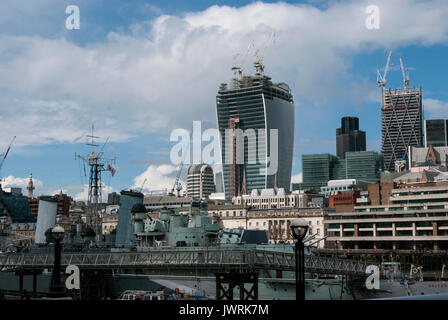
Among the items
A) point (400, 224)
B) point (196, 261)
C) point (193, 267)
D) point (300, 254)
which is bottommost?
point (193, 267)

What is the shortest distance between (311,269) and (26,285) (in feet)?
127

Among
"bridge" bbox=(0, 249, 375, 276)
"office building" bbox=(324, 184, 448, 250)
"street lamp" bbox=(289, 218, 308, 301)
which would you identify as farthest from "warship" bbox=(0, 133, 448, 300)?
"office building" bbox=(324, 184, 448, 250)

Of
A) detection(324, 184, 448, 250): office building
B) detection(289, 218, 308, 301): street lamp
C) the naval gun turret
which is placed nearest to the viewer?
detection(289, 218, 308, 301): street lamp

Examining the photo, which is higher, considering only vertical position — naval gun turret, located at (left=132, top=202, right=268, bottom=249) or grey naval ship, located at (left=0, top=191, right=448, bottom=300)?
naval gun turret, located at (left=132, top=202, right=268, bottom=249)

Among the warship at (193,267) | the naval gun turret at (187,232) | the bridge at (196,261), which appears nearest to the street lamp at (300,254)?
the warship at (193,267)

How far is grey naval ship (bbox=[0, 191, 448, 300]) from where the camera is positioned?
4822cm

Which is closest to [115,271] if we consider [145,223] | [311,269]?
[145,223]

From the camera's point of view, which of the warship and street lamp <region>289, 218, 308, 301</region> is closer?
street lamp <region>289, 218, 308, 301</region>

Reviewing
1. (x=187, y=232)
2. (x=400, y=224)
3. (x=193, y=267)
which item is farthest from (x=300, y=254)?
(x=400, y=224)

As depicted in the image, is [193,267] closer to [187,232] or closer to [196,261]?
[196,261]

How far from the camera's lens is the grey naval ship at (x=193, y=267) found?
158 feet

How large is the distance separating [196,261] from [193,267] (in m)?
5.14

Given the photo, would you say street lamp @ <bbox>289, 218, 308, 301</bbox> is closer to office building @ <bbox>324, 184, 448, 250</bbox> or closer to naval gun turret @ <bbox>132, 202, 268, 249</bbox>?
naval gun turret @ <bbox>132, 202, 268, 249</bbox>

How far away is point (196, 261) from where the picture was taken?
53.8m
